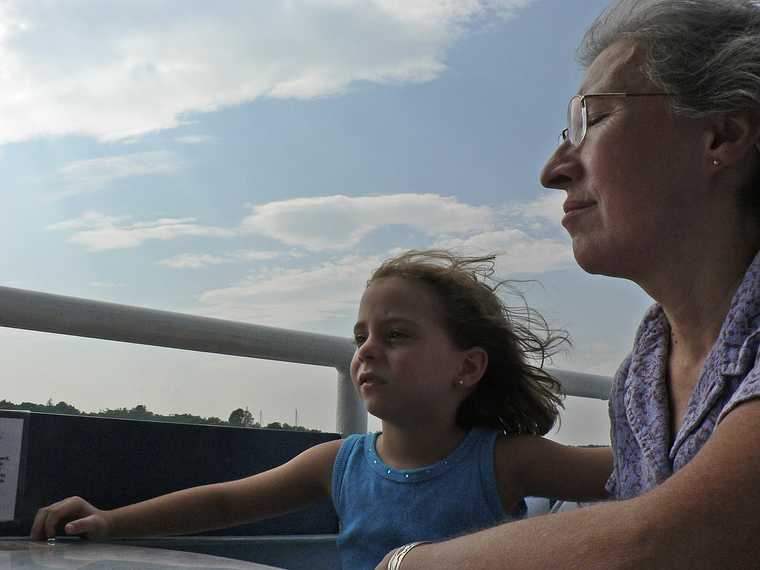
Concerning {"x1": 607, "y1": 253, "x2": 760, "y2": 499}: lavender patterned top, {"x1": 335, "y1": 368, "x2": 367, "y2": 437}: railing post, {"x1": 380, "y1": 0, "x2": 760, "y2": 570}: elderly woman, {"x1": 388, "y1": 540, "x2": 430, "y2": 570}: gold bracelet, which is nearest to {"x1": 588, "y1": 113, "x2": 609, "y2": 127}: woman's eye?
{"x1": 380, "y1": 0, "x2": 760, "y2": 570}: elderly woman

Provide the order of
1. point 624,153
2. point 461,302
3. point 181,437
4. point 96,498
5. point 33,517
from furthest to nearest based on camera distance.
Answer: point 461,302
point 181,437
point 96,498
point 33,517
point 624,153

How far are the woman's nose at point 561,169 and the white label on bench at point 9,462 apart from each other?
1017 mm

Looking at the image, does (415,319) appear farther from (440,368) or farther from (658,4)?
(658,4)

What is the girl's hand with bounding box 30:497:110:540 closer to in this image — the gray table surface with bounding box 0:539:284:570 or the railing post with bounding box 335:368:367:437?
the gray table surface with bounding box 0:539:284:570

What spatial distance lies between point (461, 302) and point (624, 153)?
0.88 meters

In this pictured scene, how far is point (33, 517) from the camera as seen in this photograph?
1.61 meters

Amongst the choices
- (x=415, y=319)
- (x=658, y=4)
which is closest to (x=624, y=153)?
(x=658, y=4)

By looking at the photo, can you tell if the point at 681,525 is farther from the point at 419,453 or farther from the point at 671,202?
the point at 419,453

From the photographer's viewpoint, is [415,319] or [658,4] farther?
[415,319]

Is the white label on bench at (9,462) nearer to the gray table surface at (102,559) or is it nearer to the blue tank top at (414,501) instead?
the gray table surface at (102,559)

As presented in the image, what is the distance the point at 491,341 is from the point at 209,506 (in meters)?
0.73

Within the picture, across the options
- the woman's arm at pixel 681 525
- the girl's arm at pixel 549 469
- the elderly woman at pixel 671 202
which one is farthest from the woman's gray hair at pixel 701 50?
the girl's arm at pixel 549 469

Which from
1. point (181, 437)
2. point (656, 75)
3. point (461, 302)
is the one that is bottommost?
point (181, 437)

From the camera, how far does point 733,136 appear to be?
1.15 meters
